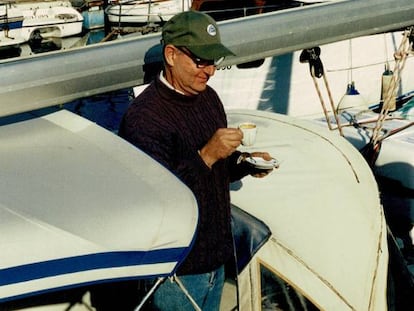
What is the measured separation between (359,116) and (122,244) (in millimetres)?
6320

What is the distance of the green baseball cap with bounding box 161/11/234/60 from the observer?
2.87m

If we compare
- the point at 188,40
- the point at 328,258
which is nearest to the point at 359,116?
the point at 328,258

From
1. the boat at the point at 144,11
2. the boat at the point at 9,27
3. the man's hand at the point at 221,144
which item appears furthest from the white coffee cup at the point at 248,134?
the boat at the point at 9,27

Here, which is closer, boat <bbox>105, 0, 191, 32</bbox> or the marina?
the marina

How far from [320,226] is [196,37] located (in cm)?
132

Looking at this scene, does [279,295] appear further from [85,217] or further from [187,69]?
[85,217]

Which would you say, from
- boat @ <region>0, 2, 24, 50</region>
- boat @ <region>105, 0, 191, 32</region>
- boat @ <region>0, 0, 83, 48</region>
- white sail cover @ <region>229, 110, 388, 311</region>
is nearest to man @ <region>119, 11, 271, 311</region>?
white sail cover @ <region>229, 110, 388, 311</region>

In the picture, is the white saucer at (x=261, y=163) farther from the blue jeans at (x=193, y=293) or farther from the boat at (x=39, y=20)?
the boat at (x=39, y=20)

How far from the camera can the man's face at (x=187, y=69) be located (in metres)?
2.91

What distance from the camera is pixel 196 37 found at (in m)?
2.88

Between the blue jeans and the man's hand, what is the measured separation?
59 centimetres

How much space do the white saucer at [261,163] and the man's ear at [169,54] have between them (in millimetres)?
629

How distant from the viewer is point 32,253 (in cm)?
194

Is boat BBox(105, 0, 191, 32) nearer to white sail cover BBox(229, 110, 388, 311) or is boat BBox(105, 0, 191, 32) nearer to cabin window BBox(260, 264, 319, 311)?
white sail cover BBox(229, 110, 388, 311)
